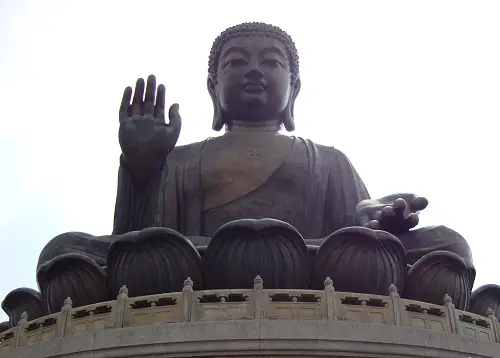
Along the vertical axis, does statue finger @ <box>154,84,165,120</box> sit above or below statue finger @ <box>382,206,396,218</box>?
above

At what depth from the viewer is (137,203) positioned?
826 cm

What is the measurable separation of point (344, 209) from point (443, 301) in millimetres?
2447

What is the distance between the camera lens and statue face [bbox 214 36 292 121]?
979 cm

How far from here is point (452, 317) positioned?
660cm

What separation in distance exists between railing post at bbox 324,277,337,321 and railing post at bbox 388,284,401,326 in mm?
425

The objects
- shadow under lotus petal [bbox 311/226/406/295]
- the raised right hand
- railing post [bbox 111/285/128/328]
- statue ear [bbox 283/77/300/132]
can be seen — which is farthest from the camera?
statue ear [bbox 283/77/300/132]

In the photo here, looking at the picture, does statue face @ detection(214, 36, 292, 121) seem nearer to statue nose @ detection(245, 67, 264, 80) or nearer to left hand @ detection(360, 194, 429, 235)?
statue nose @ detection(245, 67, 264, 80)

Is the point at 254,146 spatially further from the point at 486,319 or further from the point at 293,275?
the point at 486,319

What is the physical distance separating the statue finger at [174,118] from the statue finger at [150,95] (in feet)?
0.55

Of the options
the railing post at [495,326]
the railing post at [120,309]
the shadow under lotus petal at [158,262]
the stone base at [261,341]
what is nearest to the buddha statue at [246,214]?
the shadow under lotus petal at [158,262]

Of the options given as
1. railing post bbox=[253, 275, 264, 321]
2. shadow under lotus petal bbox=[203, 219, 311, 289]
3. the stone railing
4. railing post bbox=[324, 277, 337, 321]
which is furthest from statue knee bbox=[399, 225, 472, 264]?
railing post bbox=[253, 275, 264, 321]

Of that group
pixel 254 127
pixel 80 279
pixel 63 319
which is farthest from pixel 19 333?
pixel 254 127

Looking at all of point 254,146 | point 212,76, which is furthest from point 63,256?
point 212,76

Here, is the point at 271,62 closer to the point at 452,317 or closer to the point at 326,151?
the point at 326,151
